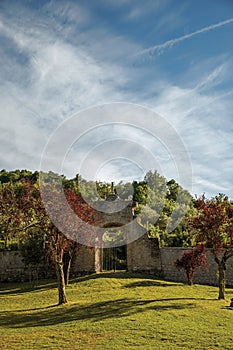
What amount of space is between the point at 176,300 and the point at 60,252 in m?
5.55

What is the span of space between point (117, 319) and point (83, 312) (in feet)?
6.51

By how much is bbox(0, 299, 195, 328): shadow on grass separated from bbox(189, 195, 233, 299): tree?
270 centimetres

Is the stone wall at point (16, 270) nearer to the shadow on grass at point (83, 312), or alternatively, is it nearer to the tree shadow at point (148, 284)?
the tree shadow at point (148, 284)

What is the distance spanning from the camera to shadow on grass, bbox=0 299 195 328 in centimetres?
1308

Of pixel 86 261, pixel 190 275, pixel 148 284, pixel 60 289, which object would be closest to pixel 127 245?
pixel 86 261

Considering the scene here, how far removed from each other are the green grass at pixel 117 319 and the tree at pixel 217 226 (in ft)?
5.40

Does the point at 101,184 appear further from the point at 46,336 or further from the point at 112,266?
the point at 46,336

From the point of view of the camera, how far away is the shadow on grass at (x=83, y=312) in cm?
1308

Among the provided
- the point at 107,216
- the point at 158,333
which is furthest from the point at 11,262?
the point at 158,333

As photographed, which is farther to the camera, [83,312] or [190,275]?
[190,275]

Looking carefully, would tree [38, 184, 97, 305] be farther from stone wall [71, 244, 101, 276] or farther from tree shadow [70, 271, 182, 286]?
stone wall [71, 244, 101, 276]

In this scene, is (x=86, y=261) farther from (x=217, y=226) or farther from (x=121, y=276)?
(x=217, y=226)

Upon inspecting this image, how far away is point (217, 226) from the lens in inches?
672

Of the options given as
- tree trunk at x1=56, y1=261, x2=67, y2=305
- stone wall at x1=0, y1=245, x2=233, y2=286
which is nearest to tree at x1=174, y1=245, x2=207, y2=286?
stone wall at x1=0, y1=245, x2=233, y2=286
